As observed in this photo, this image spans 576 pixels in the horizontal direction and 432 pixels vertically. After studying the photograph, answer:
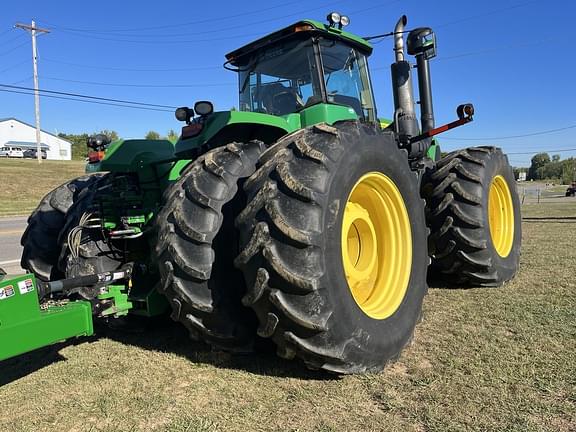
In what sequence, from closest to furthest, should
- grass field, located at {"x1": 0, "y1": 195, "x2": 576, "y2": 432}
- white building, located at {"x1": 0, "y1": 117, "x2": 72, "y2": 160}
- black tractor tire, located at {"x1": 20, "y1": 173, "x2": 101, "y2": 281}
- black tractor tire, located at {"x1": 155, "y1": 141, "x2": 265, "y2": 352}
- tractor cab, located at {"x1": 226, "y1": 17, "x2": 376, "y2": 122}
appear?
grass field, located at {"x1": 0, "y1": 195, "x2": 576, "y2": 432}
black tractor tire, located at {"x1": 155, "y1": 141, "x2": 265, "y2": 352}
tractor cab, located at {"x1": 226, "y1": 17, "x2": 376, "y2": 122}
black tractor tire, located at {"x1": 20, "y1": 173, "x2": 101, "y2": 281}
white building, located at {"x1": 0, "y1": 117, "x2": 72, "y2": 160}

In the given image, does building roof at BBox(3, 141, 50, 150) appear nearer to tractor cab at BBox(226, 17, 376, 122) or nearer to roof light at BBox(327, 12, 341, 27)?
tractor cab at BBox(226, 17, 376, 122)

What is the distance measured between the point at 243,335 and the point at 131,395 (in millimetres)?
757

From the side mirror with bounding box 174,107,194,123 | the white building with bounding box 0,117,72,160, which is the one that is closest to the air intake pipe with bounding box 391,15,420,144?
the side mirror with bounding box 174,107,194,123

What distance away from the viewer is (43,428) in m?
2.65

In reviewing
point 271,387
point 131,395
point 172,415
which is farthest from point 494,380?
point 131,395

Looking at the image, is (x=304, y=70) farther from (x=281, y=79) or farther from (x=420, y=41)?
(x=420, y=41)

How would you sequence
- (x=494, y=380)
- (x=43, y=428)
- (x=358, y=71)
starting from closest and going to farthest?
(x=43, y=428) → (x=494, y=380) → (x=358, y=71)

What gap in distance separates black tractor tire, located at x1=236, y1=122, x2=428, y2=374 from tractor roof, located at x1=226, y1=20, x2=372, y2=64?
157 centimetres

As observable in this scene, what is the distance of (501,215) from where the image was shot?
20.4 feet

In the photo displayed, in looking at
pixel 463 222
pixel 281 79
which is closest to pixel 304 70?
pixel 281 79

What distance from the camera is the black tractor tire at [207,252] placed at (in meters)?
3.02

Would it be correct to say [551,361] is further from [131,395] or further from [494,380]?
[131,395]

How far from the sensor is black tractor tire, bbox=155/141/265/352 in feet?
9.92

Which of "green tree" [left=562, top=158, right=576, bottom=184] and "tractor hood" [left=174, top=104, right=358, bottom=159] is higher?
"green tree" [left=562, top=158, right=576, bottom=184]
